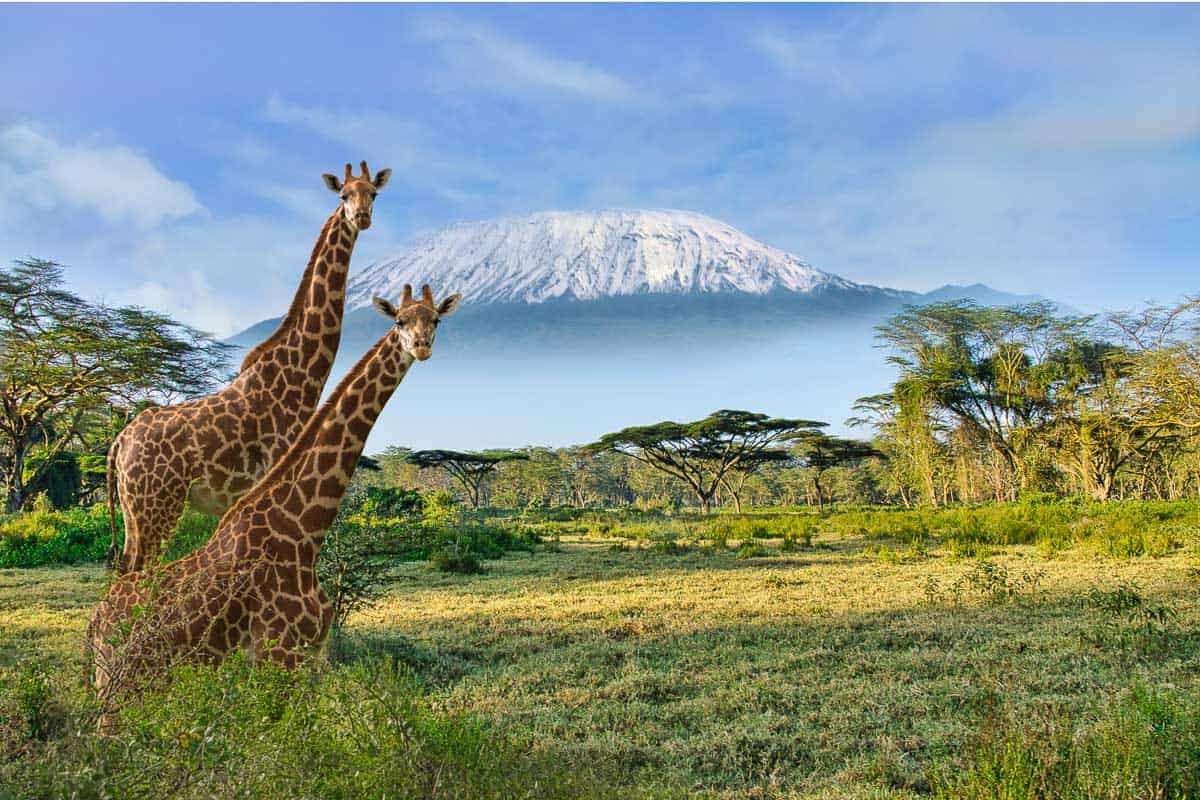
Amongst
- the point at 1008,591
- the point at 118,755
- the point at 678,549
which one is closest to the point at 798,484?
the point at 678,549

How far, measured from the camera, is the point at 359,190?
11.6ft

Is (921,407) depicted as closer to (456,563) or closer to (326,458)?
(456,563)

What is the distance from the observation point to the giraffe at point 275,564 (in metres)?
3.02

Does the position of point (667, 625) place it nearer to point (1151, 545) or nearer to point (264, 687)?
point (264, 687)

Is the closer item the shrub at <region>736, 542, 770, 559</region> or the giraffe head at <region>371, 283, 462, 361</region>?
the giraffe head at <region>371, 283, 462, 361</region>

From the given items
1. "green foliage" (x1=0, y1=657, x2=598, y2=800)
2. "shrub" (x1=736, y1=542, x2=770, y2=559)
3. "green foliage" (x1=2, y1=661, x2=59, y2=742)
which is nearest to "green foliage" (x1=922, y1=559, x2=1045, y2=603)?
"shrub" (x1=736, y1=542, x2=770, y2=559)

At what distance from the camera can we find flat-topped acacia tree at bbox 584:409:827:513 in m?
37.8

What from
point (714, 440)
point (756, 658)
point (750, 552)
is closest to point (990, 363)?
point (714, 440)

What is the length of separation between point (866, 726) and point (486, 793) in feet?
10.9

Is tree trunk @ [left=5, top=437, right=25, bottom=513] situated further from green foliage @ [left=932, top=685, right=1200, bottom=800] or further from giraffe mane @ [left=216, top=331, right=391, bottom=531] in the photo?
green foliage @ [left=932, top=685, right=1200, bottom=800]

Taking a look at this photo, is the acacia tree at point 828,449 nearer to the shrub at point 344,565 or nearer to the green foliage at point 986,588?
the green foliage at point 986,588

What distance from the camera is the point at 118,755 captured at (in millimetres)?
2570

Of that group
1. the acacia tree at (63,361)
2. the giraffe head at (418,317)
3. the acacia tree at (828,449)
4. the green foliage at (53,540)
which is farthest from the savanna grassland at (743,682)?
the acacia tree at (828,449)

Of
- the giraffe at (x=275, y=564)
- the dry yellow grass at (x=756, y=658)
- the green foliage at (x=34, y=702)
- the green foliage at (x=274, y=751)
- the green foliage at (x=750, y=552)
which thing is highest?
the giraffe at (x=275, y=564)
